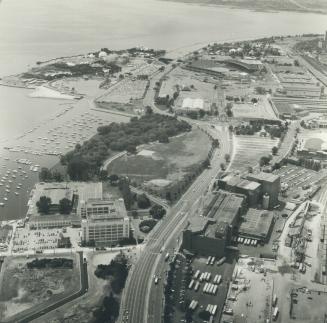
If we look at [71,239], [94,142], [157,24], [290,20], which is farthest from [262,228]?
[290,20]

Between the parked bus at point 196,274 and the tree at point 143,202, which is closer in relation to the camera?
the parked bus at point 196,274

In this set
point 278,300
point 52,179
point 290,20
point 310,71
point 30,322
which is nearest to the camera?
point 30,322

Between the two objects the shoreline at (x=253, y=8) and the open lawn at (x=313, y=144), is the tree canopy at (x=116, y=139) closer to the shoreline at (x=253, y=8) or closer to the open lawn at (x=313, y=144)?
the open lawn at (x=313, y=144)

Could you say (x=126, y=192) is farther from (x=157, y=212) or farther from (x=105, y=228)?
(x=105, y=228)

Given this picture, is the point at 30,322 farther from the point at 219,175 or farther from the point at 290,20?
the point at 290,20

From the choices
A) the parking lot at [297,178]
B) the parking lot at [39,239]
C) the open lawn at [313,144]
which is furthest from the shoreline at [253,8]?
the parking lot at [39,239]

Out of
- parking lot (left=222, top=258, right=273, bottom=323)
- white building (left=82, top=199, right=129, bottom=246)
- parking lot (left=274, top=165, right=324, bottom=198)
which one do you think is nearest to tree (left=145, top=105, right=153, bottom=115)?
parking lot (left=274, top=165, right=324, bottom=198)
